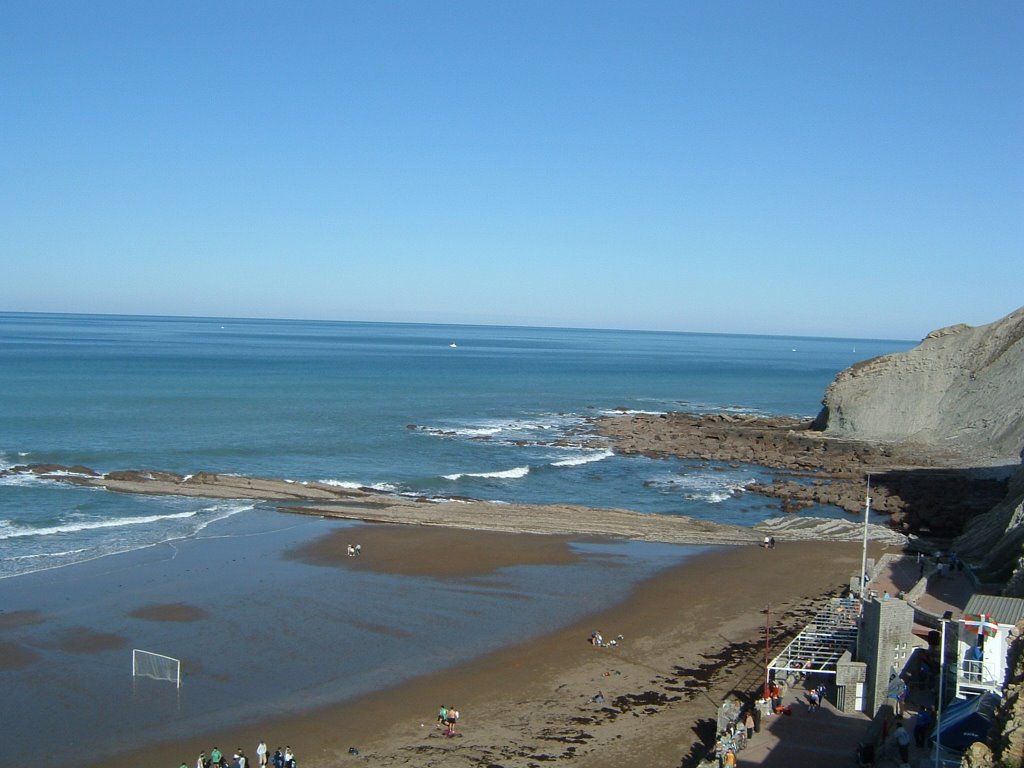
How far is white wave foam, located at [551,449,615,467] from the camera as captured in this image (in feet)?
172

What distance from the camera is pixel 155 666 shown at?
21328mm

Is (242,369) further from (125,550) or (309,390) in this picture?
(125,550)

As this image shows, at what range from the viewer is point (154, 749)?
1781 centimetres

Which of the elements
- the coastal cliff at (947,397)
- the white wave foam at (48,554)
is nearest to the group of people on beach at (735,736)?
the white wave foam at (48,554)

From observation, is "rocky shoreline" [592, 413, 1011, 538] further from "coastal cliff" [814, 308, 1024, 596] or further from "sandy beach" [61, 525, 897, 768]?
"sandy beach" [61, 525, 897, 768]

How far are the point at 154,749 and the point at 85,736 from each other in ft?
5.04

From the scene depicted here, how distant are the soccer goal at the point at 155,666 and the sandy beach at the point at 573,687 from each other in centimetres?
277

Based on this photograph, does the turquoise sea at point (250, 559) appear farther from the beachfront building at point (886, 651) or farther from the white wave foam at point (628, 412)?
the beachfront building at point (886, 651)

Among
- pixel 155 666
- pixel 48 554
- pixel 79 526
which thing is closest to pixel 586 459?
pixel 79 526

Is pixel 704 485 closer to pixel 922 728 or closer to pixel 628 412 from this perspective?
pixel 628 412

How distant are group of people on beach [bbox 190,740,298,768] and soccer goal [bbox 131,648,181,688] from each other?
151 inches

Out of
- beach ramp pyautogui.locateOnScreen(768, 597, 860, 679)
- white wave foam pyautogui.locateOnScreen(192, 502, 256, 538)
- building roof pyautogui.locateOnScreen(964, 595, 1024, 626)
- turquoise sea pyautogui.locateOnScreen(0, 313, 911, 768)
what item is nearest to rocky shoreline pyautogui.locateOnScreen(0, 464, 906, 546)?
white wave foam pyautogui.locateOnScreen(192, 502, 256, 538)

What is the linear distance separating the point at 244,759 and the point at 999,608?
578 inches

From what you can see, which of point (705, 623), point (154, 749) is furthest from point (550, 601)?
point (154, 749)
